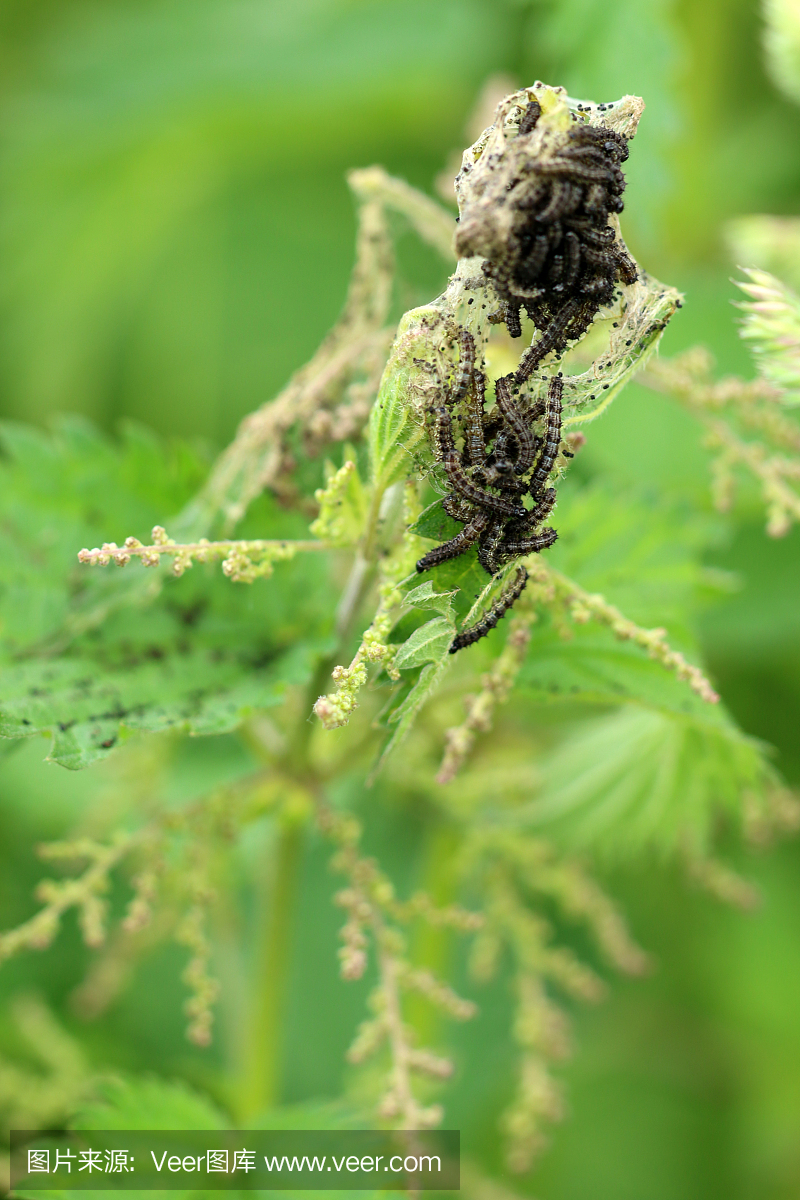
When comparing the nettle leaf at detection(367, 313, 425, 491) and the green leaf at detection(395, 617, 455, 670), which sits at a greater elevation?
the nettle leaf at detection(367, 313, 425, 491)

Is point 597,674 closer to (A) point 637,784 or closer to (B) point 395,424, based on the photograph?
(B) point 395,424

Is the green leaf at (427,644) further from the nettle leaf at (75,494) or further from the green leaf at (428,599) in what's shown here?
the nettle leaf at (75,494)

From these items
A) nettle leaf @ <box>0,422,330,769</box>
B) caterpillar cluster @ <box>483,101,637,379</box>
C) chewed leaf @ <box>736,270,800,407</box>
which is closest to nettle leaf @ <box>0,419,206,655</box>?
nettle leaf @ <box>0,422,330,769</box>

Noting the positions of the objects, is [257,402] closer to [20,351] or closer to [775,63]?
[20,351]

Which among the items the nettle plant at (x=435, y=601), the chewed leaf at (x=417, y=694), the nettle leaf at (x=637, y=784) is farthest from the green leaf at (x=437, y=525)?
the nettle leaf at (x=637, y=784)

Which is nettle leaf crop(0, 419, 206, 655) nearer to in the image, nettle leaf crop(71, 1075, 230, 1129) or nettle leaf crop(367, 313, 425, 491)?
nettle leaf crop(367, 313, 425, 491)

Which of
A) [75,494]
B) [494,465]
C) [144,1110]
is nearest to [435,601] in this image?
[494,465]

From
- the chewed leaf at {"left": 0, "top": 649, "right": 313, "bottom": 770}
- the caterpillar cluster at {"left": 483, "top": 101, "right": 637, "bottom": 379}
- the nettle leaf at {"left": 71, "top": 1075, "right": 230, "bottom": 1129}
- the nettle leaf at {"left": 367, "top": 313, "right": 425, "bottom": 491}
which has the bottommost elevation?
the nettle leaf at {"left": 71, "top": 1075, "right": 230, "bottom": 1129}

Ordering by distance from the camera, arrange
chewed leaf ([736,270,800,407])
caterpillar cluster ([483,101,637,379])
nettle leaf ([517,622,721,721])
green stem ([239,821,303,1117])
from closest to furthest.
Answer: caterpillar cluster ([483,101,637,379]), chewed leaf ([736,270,800,407]), nettle leaf ([517,622,721,721]), green stem ([239,821,303,1117])
